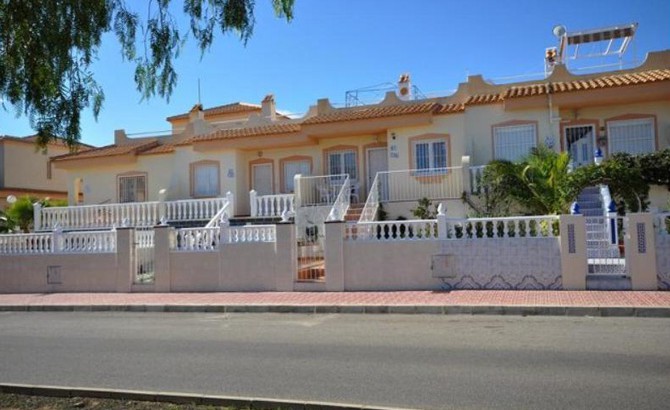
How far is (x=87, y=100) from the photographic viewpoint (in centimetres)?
673

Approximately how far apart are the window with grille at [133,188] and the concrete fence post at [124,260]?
9600mm

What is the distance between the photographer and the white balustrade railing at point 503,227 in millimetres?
14078

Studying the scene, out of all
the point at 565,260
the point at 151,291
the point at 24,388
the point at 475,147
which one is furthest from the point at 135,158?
the point at 24,388

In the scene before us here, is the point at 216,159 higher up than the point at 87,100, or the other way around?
the point at 216,159

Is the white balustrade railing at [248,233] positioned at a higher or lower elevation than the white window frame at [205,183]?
lower

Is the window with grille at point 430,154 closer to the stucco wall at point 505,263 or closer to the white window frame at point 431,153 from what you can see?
the white window frame at point 431,153

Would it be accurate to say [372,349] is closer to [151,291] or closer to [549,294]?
[549,294]

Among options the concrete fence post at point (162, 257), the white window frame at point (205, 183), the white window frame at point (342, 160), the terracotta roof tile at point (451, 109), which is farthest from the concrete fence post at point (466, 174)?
the white window frame at point (205, 183)

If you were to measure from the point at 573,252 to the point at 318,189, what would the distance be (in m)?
11.1

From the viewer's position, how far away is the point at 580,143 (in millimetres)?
20312

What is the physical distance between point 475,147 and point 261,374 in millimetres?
15729

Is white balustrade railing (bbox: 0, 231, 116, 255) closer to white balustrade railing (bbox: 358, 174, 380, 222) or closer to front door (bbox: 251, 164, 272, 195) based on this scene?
white balustrade railing (bbox: 358, 174, 380, 222)

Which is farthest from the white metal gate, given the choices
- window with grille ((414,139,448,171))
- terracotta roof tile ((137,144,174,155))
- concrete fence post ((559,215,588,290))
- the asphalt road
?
concrete fence post ((559,215,588,290))

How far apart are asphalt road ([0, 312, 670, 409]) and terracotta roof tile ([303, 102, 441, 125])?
10.9 meters
